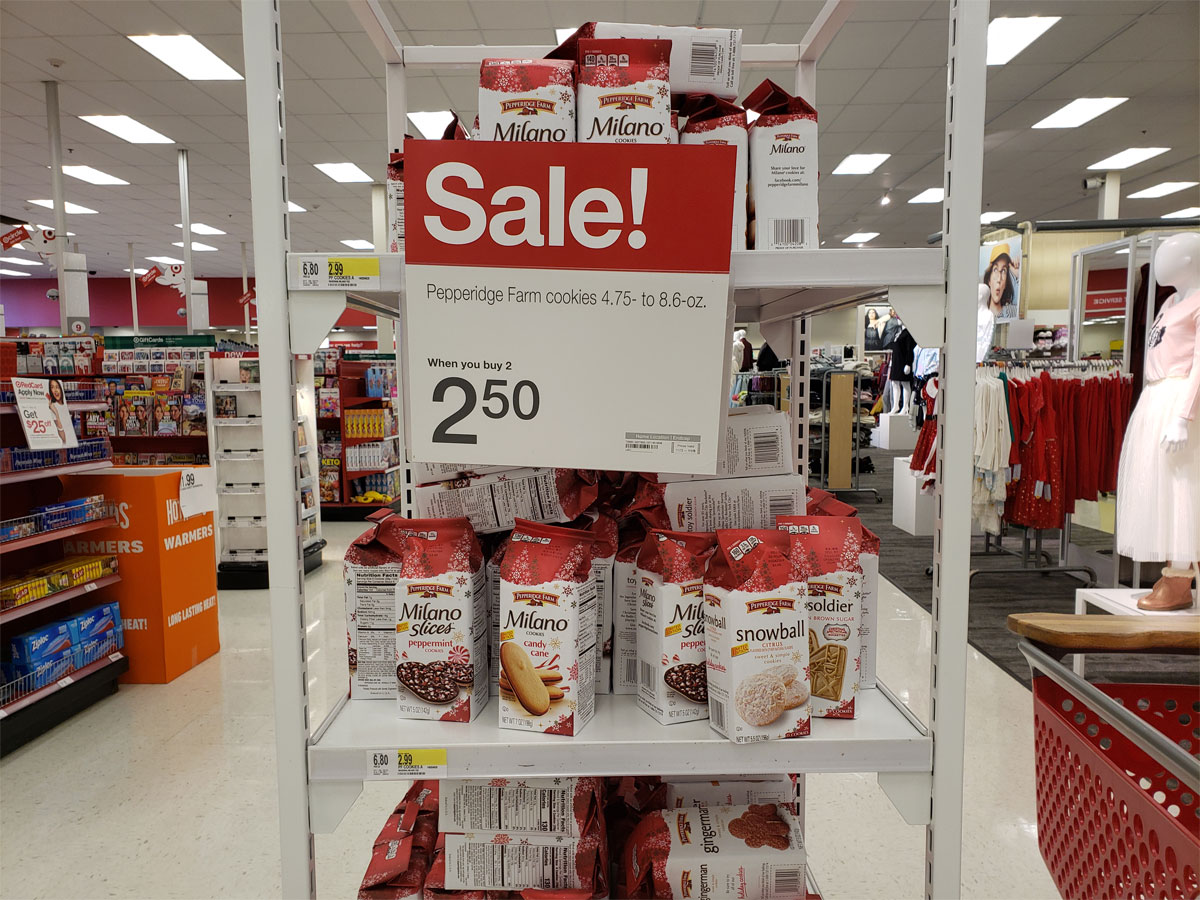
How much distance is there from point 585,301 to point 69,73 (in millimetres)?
7976

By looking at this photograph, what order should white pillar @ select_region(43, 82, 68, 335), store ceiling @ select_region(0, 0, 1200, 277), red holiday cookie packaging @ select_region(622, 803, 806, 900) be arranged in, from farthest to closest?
1. white pillar @ select_region(43, 82, 68, 335)
2. store ceiling @ select_region(0, 0, 1200, 277)
3. red holiday cookie packaging @ select_region(622, 803, 806, 900)

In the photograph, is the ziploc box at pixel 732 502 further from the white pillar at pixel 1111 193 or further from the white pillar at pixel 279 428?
the white pillar at pixel 1111 193

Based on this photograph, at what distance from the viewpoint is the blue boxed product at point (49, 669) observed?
10.3 feet

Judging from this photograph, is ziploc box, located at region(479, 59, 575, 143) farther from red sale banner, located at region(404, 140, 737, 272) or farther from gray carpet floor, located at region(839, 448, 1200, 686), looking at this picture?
gray carpet floor, located at region(839, 448, 1200, 686)

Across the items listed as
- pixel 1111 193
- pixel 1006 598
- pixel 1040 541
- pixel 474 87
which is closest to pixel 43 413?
pixel 474 87

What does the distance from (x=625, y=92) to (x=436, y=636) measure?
0.79m

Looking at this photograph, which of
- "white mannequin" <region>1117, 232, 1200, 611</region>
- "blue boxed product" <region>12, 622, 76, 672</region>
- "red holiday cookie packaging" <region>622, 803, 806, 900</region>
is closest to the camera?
"red holiday cookie packaging" <region>622, 803, 806, 900</region>

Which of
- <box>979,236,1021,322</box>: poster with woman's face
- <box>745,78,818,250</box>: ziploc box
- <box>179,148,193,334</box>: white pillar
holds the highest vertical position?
<box>179,148,193,334</box>: white pillar

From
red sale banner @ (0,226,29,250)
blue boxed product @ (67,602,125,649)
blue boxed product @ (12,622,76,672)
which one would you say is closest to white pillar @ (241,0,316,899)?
blue boxed product @ (12,622,76,672)

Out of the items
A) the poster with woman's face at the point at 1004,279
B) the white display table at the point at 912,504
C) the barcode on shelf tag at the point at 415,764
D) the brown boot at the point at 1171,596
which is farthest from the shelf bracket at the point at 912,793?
the poster with woman's face at the point at 1004,279

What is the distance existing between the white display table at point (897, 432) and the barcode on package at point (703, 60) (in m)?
13.2

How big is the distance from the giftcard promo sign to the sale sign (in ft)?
10.3

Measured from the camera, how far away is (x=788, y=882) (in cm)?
117

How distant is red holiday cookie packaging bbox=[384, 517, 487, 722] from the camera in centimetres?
105
